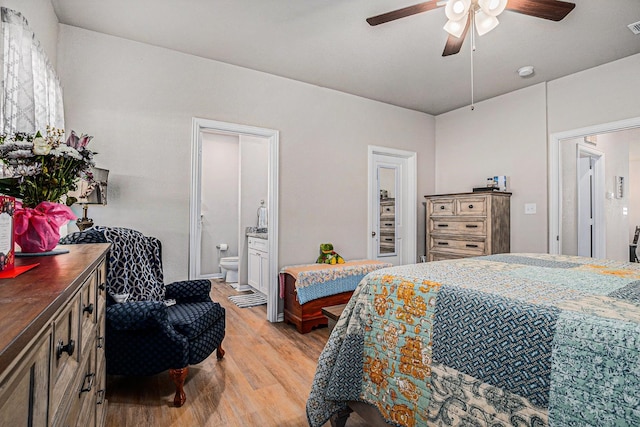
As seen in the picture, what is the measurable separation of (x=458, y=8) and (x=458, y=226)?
2.73 metres

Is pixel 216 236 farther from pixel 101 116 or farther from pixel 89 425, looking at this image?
pixel 89 425

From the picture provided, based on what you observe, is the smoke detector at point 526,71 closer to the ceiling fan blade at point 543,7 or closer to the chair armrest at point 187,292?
the ceiling fan blade at point 543,7

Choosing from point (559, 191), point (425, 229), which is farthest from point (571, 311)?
point (425, 229)

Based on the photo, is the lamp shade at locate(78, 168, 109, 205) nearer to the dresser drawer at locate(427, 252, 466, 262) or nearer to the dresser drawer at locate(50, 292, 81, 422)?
the dresser drawer at locate(50, 292, 81, 422)

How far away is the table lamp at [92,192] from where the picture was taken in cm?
228

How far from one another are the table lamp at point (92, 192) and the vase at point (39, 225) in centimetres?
106

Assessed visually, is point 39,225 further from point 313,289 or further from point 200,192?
point 313,289

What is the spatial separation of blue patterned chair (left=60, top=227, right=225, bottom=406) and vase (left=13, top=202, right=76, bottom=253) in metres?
0.80

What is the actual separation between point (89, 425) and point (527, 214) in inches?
171

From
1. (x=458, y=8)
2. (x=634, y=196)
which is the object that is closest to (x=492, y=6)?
(x=458, y=8)

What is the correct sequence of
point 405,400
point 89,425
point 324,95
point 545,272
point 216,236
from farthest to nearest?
point 216,236 < point 324,95 < point 545,272 < point 405,400 < point 89,425

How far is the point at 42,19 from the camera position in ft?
7.18

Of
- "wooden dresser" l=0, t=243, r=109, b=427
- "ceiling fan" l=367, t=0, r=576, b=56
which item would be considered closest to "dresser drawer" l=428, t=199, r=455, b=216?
"ceiling fan" l=367, t=0, r=576, b=56

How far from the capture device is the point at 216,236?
19.4 feet
